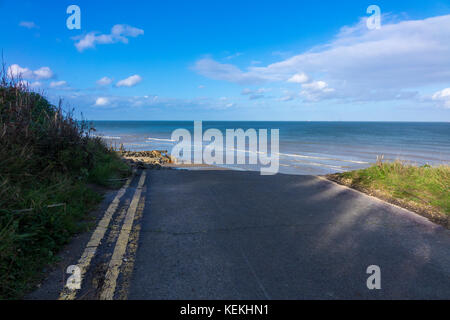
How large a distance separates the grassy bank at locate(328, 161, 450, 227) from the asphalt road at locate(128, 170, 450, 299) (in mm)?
447

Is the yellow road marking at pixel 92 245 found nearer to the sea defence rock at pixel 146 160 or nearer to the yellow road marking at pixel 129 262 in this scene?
the yellow road marking at pixel 129 262

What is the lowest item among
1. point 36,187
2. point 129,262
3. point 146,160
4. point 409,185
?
point 129,262

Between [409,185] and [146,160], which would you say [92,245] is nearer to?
[409,185]

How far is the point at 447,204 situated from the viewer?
554cm

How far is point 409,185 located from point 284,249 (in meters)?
4.67

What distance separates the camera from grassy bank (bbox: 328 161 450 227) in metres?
5.61

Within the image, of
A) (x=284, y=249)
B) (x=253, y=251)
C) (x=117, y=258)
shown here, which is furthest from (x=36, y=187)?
(x=284, y=249)

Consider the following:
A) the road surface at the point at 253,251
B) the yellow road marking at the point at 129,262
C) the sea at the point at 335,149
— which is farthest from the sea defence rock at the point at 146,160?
the yellow road marking at the point at 129,262

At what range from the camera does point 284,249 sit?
3779mm

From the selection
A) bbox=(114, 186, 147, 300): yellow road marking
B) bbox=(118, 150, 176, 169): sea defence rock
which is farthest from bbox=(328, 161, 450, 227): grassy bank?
bbox=(118, 150, 176, 169): sea defence rock

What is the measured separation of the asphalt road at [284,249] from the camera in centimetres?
289

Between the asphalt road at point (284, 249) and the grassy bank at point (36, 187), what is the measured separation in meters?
1.06
